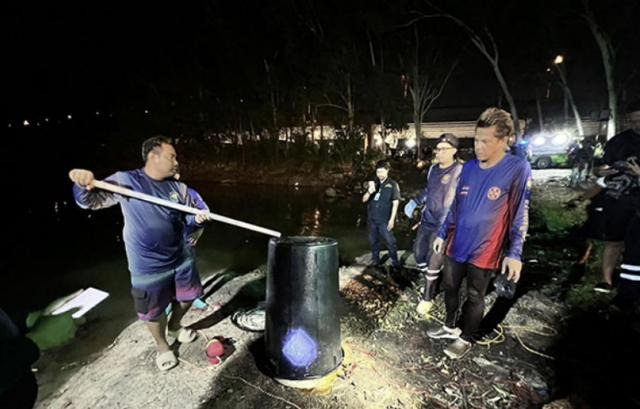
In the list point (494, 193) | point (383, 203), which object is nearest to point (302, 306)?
point (494, 193)

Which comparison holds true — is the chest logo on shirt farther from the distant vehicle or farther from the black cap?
the distant vehicle

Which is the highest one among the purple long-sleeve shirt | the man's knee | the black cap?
the black cap

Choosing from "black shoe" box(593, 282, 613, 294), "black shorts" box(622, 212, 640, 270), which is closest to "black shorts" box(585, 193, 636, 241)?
"black shorts" box(622, 212, 640, 270)

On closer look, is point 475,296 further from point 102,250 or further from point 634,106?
point 102,250

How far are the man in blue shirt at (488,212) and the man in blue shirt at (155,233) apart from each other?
2.40 metres

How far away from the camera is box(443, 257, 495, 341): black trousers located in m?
3.02

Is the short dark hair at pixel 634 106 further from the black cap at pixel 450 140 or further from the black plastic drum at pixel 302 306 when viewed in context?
the black plastic drum at pixel 302 306

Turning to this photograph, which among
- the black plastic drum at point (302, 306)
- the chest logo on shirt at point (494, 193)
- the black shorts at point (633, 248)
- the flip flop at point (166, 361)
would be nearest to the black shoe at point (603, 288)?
the black shorts at point (633, 248)

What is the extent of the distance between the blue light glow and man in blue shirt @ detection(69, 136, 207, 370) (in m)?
1.17

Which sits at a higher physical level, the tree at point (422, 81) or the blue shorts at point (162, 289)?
the tree at point (422, 81)

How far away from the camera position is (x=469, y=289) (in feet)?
10.2

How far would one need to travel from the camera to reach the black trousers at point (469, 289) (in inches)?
119

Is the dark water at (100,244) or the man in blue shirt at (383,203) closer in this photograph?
the dark water at (100,244)

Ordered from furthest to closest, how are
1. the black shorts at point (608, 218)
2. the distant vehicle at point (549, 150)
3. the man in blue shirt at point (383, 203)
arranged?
1. the distant vehicle at point (549, 150)
2. the man in blue shirt at point (383, 203)
3. the black shorts at point (608, 218)
